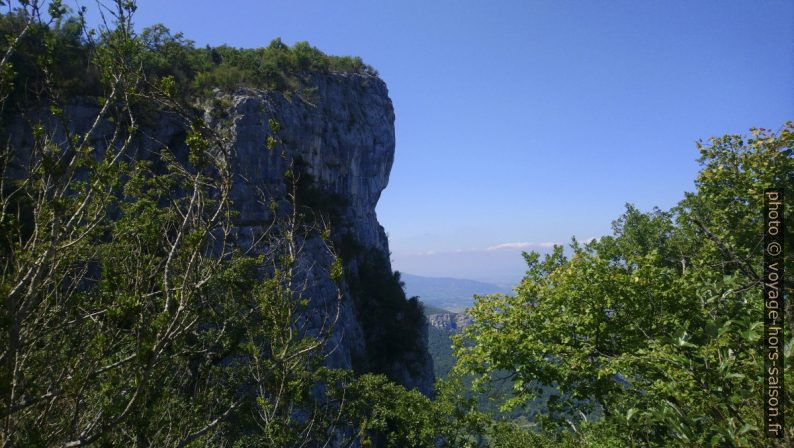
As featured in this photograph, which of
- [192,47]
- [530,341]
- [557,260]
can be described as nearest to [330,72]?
[192,47]

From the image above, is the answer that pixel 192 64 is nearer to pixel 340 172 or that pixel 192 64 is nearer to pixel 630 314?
pixel 340 172

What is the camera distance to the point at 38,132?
4074mm

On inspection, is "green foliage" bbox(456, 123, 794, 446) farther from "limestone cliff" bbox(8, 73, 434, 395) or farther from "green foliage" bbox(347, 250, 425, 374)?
"green foliage" bbox(347, 250, 425, 374)

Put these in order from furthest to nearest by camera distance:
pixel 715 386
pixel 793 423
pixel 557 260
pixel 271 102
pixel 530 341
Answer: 1. pixel 271 102
2. pixel 557 260
3. pixel 530 341
4. pixel 715 386
5. pixel 793 423

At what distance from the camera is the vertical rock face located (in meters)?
35.8

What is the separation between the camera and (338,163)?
48250mm

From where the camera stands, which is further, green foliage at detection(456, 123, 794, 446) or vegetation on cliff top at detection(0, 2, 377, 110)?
vegetation on cliff top at detection(0, 2, 377, 110)

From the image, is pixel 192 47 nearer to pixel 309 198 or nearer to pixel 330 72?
pixel 330 72

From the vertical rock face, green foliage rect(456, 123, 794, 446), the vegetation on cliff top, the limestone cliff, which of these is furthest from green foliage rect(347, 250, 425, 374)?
green foliage rect(456, 123, 794, 446)

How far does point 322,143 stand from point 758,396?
45436 millimetres

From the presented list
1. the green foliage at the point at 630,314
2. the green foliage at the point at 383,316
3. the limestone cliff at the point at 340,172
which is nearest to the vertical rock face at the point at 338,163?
the limestone cliff at the point at 340,172

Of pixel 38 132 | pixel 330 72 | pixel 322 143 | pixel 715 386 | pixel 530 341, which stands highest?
pixel 330 72

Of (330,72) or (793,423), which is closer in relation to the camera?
(793,423)

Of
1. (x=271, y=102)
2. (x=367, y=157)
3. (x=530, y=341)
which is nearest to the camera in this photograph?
(x=530, y=341)
